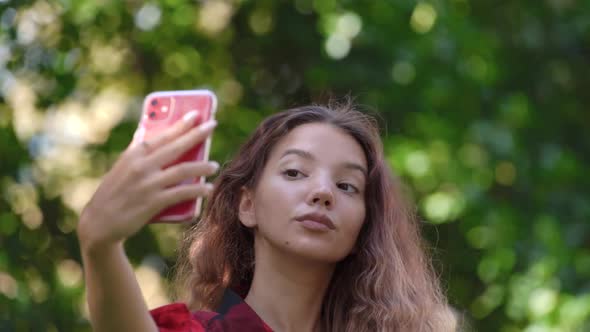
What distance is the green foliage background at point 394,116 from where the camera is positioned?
5207 millimetres

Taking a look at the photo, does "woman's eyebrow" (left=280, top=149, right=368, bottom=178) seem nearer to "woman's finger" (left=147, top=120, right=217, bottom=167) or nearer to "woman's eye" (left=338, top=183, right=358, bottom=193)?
"woman's eye" (left=338, top=183, right=358, bottom=193)

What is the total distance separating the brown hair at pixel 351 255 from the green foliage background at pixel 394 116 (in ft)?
6.78

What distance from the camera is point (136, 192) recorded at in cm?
192

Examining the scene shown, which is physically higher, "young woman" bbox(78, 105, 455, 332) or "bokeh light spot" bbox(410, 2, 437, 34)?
"bokeh light spot" bbox(410, 2, 437, 34)

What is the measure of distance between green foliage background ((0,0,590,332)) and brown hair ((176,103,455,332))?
2.07 meters

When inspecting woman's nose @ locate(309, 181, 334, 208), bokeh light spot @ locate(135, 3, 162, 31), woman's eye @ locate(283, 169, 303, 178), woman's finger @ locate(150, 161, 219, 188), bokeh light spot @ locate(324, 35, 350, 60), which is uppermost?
bokeh light spot @ locate(324, 35, 350, 60)

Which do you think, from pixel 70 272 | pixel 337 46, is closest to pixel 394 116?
pixel 337 46

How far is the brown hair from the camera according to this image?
291 centimetres

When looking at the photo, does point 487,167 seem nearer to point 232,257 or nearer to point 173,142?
point 232,257

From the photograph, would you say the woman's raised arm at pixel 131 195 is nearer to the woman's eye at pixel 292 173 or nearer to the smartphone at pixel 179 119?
the smartphone at pixel 179 119

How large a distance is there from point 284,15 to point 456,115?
1.12 m

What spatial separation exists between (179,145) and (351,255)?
44.6 inches

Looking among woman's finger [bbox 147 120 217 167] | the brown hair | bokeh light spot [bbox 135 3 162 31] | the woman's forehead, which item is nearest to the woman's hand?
woman's finger [bbox 147 120 217 167]

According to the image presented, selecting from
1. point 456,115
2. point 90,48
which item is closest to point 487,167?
point 456,115
